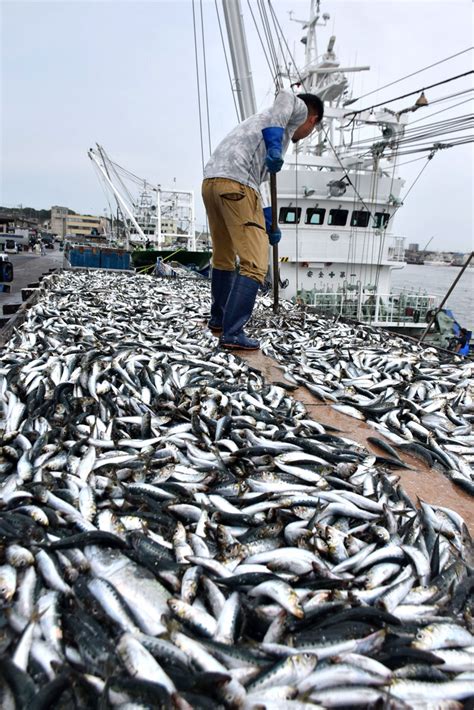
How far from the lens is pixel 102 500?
8.84 ft

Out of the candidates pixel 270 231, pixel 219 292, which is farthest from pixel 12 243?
pixel 270 231

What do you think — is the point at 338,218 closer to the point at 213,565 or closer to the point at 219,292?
the point at 219,292

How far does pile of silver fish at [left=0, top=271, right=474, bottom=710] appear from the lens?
1.54 meters

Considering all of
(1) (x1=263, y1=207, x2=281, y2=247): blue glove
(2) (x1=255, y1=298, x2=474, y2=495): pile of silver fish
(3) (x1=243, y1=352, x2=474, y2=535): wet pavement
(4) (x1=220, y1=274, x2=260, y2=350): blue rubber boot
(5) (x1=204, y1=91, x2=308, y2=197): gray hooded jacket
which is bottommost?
(3) (x1=243, y1=352, x2=474, y2=535): wet pavement

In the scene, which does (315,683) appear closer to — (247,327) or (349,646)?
(349,646)

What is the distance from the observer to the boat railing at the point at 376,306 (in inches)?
698

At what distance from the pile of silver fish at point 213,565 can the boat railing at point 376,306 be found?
557 inches

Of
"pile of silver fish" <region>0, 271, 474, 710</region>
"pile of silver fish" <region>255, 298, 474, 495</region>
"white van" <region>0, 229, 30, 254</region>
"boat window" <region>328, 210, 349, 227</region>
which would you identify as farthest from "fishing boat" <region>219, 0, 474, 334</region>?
"white van" <region>0, 229, 30, 254</region>

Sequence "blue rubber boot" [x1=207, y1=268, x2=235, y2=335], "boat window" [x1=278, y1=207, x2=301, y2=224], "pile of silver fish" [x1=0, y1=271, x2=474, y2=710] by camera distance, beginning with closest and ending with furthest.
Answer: "pile of silver fish" [x1=0, y1=271, x2=474, y2=710] → "blue rubber boot" [x1=207, y1=268, x2=235, y2=335] → "boat window" [x1=278, y1=207, x2=301, y2=224]

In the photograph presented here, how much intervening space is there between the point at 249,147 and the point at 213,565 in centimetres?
554

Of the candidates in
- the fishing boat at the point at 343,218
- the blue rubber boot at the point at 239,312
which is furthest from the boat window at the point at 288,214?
the blue rubber boot at the point at 239,312

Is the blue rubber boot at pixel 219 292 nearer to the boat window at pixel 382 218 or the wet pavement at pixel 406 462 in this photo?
the wet pavement at pixel 406 462

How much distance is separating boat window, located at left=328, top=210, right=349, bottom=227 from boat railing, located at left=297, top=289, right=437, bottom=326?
3.29 metres

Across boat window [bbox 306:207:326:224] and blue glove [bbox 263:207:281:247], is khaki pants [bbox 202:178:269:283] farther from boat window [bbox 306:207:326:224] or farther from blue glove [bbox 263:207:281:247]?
boat window [bbox 306:207:326:224]
